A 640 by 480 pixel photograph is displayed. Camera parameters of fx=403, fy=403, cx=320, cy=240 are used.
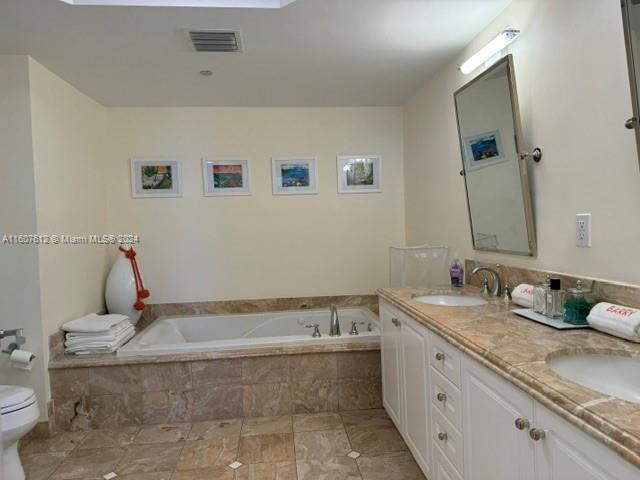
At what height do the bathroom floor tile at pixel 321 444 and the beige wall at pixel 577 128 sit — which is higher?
the beige wall at pixel 577 128

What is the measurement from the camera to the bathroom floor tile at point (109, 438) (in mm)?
2375

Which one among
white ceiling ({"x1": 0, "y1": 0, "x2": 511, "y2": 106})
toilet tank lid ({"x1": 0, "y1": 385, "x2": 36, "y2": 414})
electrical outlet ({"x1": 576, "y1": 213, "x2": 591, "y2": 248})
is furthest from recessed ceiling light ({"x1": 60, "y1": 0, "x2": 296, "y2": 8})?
toilet tank lid ({"x1": 0, "y1": 385, "x2": 36, "y2": 414})

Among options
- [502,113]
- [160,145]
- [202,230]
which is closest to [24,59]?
[160,145]

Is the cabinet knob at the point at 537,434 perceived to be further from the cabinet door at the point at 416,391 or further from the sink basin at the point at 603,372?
the cabinet door at the point at 416,391

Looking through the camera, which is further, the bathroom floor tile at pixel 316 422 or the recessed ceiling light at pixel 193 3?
the bathroom floor tile at pixel 316 422

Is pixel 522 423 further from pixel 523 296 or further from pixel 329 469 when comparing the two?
pixel 329 469

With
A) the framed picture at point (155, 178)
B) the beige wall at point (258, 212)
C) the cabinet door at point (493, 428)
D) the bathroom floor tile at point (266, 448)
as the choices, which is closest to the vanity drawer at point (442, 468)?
the cabinet door at point (493, 428)

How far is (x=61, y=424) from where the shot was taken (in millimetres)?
2531

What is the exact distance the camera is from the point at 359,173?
3637 mm

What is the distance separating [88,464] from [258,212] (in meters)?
2.11

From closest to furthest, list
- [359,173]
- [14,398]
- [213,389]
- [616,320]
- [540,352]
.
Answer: [540,352] < [616,320] < [14,398] < [213,389] < [359,173]

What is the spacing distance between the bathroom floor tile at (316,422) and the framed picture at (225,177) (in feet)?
6.17

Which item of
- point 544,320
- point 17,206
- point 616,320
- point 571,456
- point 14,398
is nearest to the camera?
point 571,456

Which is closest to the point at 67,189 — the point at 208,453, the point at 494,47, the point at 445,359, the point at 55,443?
the point at 55,443
